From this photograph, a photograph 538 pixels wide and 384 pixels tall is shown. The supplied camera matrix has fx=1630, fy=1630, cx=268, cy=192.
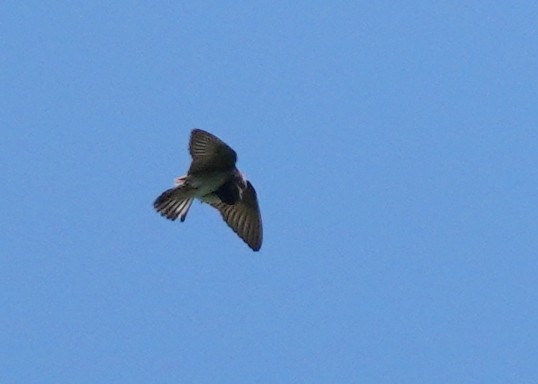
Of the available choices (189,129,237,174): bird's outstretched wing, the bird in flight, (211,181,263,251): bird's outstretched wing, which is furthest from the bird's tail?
(211,181,263,251): bird's outstretched wing

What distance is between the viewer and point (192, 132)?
613 inches

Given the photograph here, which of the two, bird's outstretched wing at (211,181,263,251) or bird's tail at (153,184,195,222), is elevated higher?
bird's outstretched wing at (211,181,263,251)


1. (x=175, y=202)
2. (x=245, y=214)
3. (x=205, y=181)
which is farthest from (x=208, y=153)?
(x=245, y=214)

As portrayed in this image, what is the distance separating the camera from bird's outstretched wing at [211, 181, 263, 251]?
55.6ft

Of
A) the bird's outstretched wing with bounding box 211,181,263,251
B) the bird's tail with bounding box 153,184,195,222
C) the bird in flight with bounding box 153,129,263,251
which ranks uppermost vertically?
the bird's outstretched wing with bounding box 211,181,263,251

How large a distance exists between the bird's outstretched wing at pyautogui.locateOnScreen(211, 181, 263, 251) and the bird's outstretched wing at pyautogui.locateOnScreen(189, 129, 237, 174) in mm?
1077

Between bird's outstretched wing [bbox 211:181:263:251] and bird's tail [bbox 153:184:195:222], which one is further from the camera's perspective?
bird's outstretched wing [bbox 211:181:263:251]

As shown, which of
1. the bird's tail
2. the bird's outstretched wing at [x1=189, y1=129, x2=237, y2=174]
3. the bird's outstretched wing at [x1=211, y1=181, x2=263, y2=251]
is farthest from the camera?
the bird's outstretched wing at [x1=211, y1=181, x2=263, y2=251]

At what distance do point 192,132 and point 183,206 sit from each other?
2.64ft

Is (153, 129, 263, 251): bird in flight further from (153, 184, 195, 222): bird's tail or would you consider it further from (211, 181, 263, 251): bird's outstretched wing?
(211, 181, 263, 251): bird's outstretched wing

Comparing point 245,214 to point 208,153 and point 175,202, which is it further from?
point 208,153

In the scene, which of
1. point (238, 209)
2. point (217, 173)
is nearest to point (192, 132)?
point (217, 173)

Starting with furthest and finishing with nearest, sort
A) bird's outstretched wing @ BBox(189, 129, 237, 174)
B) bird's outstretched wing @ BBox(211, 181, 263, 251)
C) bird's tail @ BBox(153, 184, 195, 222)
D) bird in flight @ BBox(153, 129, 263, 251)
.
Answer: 1. bird's outstretched wing @ BBox(211, 181, 263, 251)
2. bird's tail @ BBox(153, 184, 195, 222)
3. bird in flight @ BBox(153, 129, 263, 251)
4. bird's outstretched wing @ BBox(189, 129, 237, 174)

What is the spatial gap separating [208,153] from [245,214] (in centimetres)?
147
